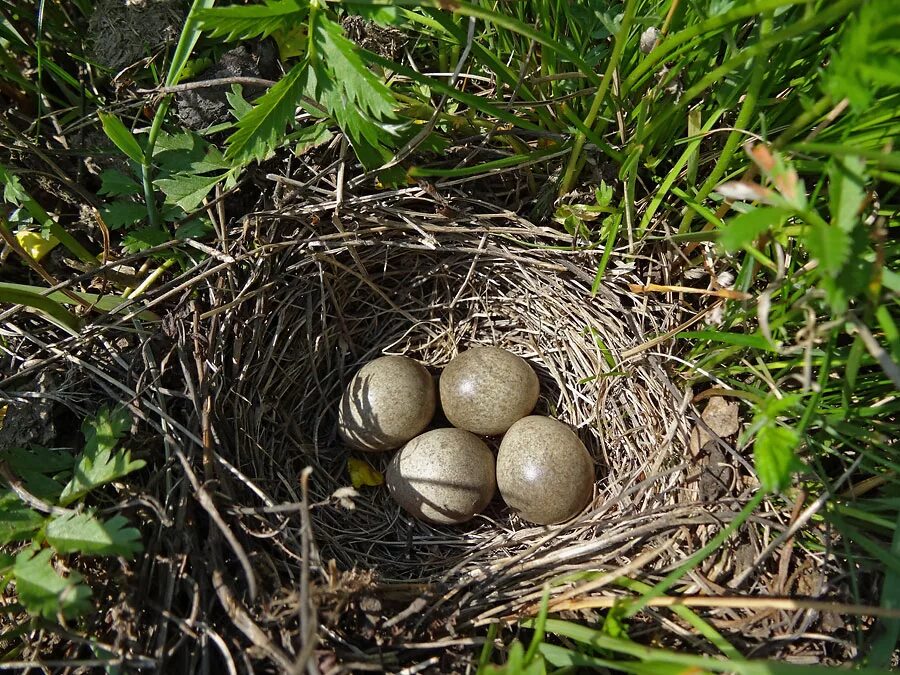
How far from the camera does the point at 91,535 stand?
5.15 feet

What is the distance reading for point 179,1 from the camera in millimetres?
2234

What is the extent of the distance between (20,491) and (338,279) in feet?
4.04

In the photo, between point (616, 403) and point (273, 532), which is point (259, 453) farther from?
point (616, 403)

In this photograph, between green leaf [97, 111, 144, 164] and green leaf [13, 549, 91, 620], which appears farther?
green leaf [97, 111, 144, 164]

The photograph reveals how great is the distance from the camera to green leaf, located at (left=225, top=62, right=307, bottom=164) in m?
1.65

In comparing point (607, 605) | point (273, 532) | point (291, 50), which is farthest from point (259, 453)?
point (291, 50)

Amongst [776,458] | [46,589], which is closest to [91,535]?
[46,589]

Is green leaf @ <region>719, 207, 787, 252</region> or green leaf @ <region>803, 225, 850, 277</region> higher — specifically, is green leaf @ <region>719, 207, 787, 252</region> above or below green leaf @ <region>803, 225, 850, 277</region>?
above

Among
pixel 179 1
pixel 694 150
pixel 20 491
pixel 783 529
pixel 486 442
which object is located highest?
pixel 179 1

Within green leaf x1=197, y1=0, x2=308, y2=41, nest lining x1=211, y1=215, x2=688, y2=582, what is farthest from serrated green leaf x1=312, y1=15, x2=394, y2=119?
nest lining x1=211, y1=215, x2=688, y2=582

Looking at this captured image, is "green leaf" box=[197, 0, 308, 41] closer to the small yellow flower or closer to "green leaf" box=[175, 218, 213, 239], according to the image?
"green leaf" box=[175, 218, 213, 239]

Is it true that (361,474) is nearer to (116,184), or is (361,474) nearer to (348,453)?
(348,453)

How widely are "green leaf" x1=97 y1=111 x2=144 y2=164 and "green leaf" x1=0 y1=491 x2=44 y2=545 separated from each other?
1.11 meters

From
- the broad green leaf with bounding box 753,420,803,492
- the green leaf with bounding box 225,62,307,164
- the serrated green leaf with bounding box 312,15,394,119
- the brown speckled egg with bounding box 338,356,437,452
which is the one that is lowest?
the brown speckled egg with bounding box 338,356,437,452
